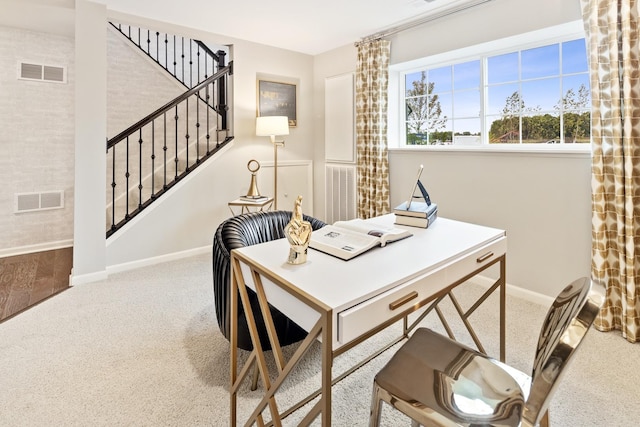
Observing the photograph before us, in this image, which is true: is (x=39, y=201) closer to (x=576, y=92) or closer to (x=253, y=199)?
(x=253, y=199)

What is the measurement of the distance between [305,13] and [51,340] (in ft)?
11.0

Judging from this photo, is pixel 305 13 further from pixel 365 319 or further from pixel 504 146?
pixel 365 319

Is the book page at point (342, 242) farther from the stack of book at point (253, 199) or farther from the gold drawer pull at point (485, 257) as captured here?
the stack of book at point (253, 199)

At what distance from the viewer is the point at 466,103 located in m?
3.42

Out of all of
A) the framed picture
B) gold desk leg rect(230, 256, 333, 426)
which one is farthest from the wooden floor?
the framed picture

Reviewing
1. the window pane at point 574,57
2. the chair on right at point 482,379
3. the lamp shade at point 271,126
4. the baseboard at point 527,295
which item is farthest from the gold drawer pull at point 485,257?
the lamp shade at point 271,126

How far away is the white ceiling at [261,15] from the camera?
314 centimetres

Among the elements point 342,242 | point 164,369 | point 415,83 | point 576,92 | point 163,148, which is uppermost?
point 415,83

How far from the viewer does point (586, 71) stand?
105 inches

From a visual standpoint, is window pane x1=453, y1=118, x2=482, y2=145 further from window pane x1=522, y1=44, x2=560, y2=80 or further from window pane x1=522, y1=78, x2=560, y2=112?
window pane x1=522, y1=44, x2=560, y2=80

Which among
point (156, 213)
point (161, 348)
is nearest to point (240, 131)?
point (156, 213)

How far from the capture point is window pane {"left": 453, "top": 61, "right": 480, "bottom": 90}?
3328mm

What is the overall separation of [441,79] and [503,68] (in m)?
0.62

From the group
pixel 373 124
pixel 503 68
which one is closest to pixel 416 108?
pixel 373 124
